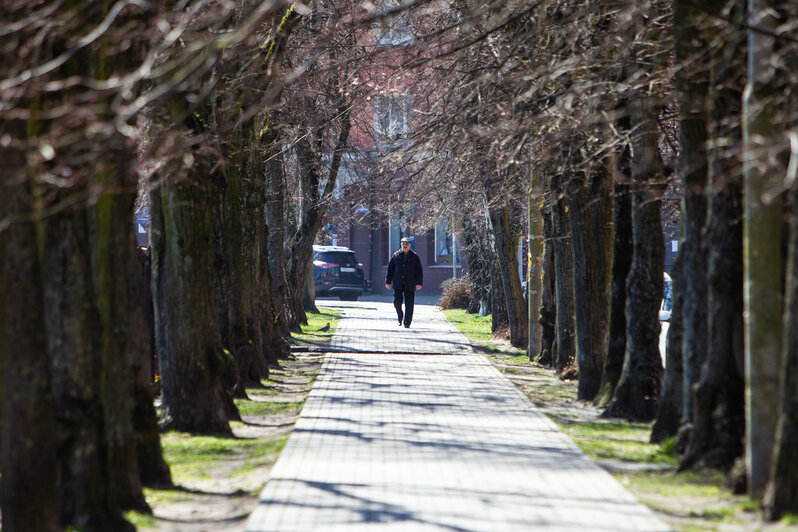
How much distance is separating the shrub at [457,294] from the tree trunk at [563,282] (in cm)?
2160

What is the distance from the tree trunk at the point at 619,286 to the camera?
12.3m

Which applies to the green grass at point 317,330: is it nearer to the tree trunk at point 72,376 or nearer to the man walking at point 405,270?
the man walking at point 405,270

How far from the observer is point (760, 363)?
7.10 m

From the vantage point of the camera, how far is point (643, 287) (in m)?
11.6

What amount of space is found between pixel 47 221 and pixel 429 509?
2.94 metres

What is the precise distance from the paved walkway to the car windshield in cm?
2691

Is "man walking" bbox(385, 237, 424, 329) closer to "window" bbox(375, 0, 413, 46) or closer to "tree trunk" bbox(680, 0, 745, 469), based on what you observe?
"window" bbox(375, 0, 413, 46)

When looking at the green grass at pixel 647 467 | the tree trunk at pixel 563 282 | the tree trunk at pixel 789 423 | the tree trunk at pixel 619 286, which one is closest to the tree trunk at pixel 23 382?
the green grass at pixel 647 467

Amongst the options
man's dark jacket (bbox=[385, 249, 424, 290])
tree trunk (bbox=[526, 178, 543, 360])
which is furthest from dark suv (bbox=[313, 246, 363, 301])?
tree trunk (bbox=[526, 178, 543, 360])

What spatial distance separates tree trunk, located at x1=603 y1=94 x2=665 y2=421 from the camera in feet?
37.0

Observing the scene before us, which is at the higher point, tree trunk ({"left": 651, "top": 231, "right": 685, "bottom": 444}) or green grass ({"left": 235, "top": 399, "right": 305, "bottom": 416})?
tree trunk ({"left": 651, "top": 231, "right": 685, "bottom": 444})

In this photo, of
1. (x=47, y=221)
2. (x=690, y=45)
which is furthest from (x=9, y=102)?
(x=690, y=45)

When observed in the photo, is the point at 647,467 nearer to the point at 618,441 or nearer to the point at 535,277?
the point at 618,441

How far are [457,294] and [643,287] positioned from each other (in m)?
26.9
